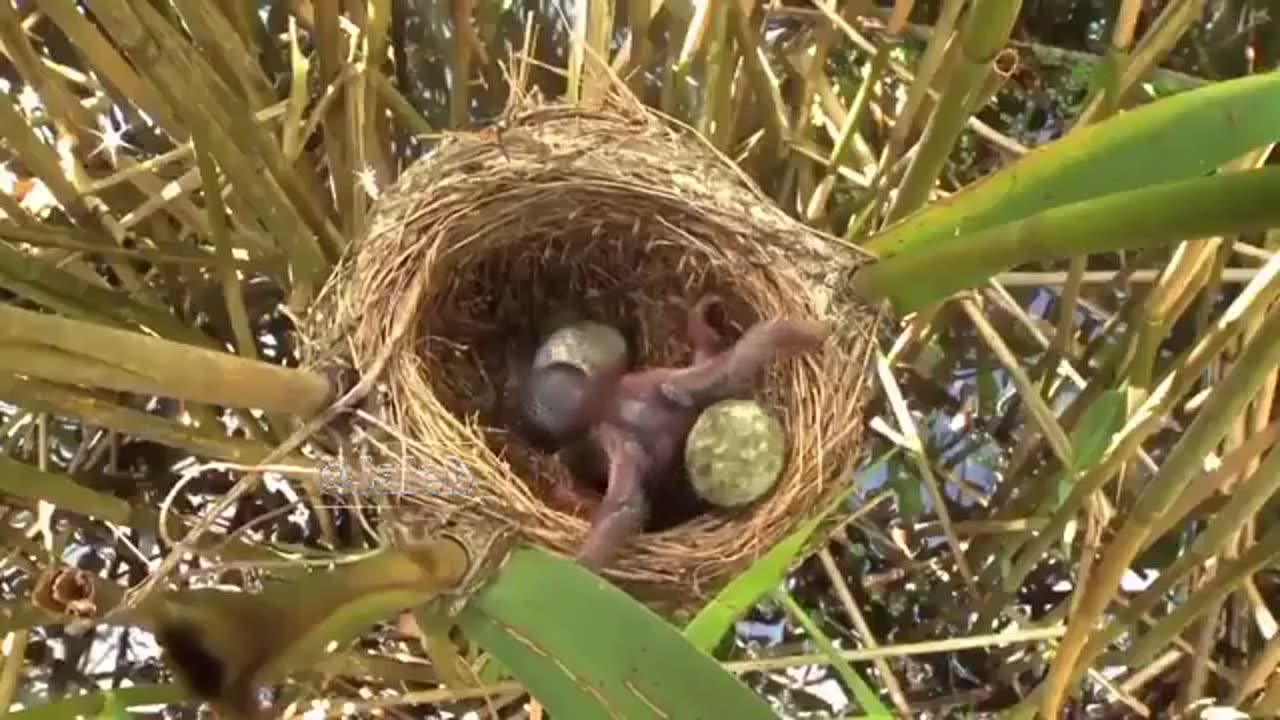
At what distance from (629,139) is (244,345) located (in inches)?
7.2

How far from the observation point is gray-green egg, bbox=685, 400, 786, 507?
59 centimetres

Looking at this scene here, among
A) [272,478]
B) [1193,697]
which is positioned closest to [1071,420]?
[1193,697]

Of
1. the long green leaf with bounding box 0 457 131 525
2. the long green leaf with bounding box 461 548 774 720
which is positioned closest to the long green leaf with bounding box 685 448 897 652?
the long green leaf with bounding box 461 548 774 720

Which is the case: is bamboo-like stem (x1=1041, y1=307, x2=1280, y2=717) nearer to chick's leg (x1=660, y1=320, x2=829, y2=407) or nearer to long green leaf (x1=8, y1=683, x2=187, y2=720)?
chick's leg (x1=660, y1=320, x2=829, y2=407)

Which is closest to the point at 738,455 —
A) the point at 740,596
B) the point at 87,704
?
the point at 740,596

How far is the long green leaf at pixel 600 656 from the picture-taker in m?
0.32

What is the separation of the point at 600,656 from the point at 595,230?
35cm

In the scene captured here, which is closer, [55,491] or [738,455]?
[55,491]

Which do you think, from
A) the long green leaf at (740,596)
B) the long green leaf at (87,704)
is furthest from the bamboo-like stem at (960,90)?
the long green leaf at (87,704)

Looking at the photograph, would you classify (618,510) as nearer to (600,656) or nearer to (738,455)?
(738,455)

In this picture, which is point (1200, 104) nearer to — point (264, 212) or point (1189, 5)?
point (1189, 5)

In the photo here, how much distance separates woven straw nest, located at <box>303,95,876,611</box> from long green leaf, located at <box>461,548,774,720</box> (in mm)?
159

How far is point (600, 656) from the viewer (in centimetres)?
32

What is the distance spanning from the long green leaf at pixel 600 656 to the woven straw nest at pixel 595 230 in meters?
0.16
